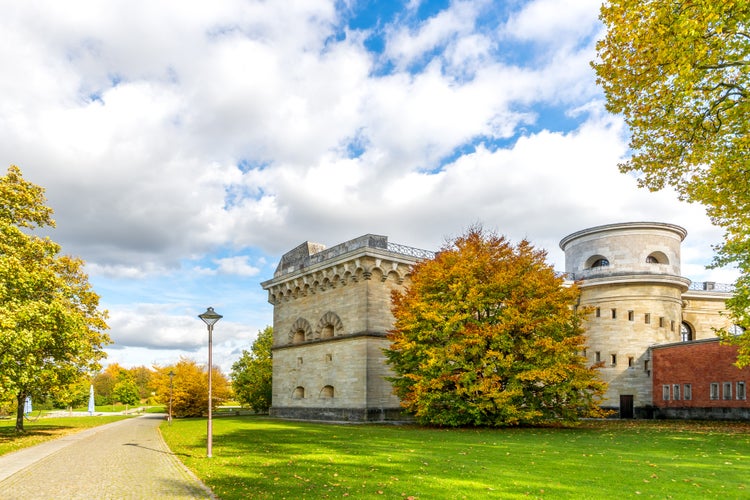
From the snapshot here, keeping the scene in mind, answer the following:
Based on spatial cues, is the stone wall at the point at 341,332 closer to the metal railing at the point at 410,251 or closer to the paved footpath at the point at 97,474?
the metal railing at the point at 410,251

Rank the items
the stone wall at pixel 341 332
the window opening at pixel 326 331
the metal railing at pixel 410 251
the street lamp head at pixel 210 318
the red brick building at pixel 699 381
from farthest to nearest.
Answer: the window opening at pixel 326 331 < the metal railing at pixel 410 251 < the stone wall at pixel 341 332 < the red brick building at pixel 699 381 < the street lamp head at pixel 210 318

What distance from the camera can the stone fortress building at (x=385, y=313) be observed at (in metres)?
33.1

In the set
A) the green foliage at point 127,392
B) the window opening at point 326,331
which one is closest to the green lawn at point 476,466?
the window opening at point 326,331

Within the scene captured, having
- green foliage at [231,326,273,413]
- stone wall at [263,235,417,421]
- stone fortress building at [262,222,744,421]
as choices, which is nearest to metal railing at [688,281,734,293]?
stone fortress building at [262,222,744,421]

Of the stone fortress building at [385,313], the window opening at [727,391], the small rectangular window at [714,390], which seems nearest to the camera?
the window opening at [727,391]

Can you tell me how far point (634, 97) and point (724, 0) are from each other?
364 centimetres

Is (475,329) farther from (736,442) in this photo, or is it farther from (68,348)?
(68,348)

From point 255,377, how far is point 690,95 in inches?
1694

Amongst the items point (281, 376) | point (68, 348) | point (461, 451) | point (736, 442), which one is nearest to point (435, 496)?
point (461, 451)

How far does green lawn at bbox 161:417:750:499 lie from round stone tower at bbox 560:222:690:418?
17502 millimetres

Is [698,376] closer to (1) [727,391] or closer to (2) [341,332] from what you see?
(1) [727,391]

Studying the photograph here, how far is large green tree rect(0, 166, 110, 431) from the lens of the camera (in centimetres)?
1961

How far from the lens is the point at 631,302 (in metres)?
A: 38.3

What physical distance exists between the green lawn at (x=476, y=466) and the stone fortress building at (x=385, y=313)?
12126 mm
